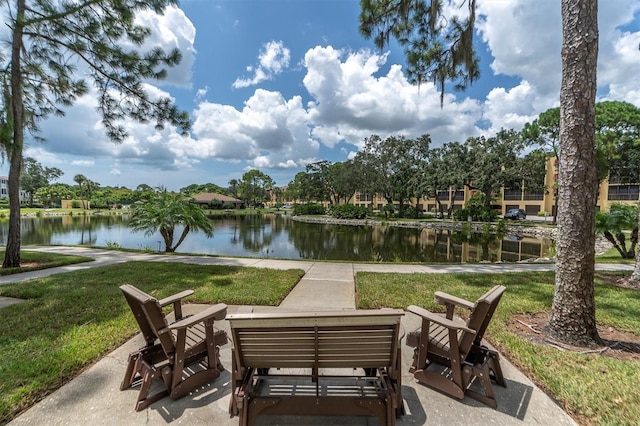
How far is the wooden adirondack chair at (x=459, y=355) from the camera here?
2.20m

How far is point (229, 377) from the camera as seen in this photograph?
2551 mm

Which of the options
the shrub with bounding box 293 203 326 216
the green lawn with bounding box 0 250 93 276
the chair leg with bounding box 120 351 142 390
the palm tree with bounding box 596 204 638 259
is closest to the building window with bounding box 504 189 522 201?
the shrub with bounding box 293 203 326 216

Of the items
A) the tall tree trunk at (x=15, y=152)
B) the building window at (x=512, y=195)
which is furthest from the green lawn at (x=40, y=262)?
the building window at (x=512, y=195)

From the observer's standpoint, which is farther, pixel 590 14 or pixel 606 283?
pixel 606 283

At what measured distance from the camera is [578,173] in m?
3.20

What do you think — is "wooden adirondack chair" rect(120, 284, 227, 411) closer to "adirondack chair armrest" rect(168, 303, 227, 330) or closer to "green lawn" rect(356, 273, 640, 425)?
"adirondack chair armrest" rect(168, 303, 227, 330)

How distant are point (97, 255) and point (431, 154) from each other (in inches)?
1446

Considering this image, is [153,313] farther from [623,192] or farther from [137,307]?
[623,192]

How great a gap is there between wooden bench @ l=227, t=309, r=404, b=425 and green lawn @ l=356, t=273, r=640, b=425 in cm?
160

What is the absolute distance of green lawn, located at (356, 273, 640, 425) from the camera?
223 cm

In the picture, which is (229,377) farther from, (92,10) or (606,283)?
(92,10)

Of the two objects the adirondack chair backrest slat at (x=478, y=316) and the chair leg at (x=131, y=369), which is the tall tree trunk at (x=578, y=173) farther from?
the chair leg at (x=131, y=369)

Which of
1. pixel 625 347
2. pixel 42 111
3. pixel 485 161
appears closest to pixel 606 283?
pixel 625 347

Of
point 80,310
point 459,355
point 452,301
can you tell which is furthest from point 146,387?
point 80,310
